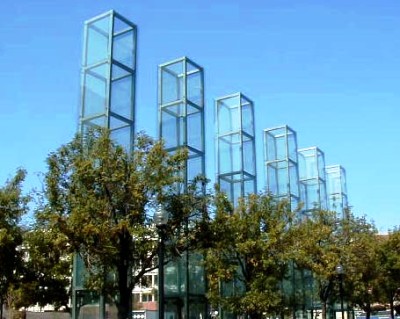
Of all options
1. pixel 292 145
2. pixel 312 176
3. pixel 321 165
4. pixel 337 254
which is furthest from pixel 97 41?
pixel 321 165

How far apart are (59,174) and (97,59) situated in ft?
24.9

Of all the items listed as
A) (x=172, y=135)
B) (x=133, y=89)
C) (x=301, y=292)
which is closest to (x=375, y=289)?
(x=301, y=292)

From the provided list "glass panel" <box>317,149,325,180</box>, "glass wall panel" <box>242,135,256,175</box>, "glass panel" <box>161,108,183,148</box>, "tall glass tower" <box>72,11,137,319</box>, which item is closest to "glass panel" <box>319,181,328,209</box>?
"glass panel" <box>317,149,325,180</box>

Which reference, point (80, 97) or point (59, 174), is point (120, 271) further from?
point (80, 97)

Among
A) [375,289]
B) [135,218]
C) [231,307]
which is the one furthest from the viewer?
[375,289]

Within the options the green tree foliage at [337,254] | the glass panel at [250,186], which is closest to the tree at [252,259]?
the green tree foliage at [337,254]

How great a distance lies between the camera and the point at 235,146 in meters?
37.9

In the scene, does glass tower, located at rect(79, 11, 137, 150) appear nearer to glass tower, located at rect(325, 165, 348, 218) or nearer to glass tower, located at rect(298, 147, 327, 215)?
glass tower, located at rect(298, 147, 327, 215)

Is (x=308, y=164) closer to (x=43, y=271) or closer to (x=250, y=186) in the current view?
(x=250, y=186)

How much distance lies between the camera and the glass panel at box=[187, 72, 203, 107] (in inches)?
1298

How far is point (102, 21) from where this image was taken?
2802 centimetres

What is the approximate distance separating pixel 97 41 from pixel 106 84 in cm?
251

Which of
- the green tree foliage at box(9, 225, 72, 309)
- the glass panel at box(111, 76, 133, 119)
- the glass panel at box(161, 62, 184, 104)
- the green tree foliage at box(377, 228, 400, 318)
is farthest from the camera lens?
the green tree foliage at box(377, 228, 400, 318)

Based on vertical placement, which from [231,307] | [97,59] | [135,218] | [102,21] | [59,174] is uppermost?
[102,21]
